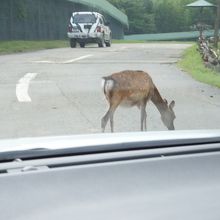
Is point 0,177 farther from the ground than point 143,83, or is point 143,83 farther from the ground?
point 0,177

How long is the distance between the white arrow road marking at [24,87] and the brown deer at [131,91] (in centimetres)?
446

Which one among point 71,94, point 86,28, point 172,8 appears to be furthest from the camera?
point 172,8

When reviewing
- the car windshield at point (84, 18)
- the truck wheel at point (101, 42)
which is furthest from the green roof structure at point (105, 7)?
the truck wheel at point (101, 42)

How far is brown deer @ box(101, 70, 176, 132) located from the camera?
27.3 ft

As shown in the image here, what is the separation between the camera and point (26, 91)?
14055 millimetres

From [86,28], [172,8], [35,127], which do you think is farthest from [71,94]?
[172,8]

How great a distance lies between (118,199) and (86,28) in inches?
1322

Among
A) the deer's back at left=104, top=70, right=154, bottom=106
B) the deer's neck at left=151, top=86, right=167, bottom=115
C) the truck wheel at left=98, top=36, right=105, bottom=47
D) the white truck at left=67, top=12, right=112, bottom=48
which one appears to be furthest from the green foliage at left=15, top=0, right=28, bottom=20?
the deer's back at left=104, top=70, right=154, bottom=106

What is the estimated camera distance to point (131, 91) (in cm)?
845

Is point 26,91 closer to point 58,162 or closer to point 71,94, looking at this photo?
point 71,94

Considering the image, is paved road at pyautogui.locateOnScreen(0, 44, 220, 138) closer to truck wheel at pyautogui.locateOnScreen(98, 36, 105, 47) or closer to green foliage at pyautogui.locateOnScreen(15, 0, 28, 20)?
truck wheel at pyautogui.locateOnScreen(98, 36, 105, 47)

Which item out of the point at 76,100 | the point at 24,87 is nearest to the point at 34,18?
the point at 24,87

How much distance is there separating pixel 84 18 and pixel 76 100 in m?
24.0

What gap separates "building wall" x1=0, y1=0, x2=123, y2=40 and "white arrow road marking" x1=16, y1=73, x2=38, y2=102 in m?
25.0
